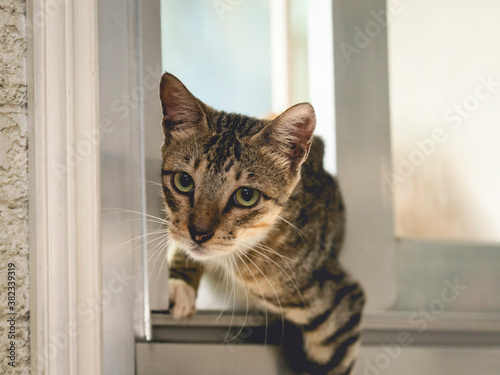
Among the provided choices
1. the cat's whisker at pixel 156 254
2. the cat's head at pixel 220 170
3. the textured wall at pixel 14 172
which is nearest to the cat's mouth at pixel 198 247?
the cat's head at pixel 220 170

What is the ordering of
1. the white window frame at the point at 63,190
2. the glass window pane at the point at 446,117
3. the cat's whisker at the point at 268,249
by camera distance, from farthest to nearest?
the glass window pane at the point at 446,117
the cat's whisker at the point at 268,249
the white window frame at the point at 63,190

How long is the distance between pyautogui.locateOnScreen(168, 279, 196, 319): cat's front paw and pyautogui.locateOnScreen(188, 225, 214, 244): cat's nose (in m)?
0.25

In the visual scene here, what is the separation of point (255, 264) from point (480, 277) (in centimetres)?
73

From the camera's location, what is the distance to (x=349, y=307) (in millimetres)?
1093

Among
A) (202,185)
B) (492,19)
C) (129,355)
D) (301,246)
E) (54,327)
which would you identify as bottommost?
(129,355)

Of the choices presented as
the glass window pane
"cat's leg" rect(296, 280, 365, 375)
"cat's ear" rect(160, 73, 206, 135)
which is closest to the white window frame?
"cat's ear" rect(160, 73, 206, 135)

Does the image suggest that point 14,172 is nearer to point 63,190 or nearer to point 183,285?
point 63,190

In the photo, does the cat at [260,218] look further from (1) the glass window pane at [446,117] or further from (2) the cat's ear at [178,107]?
(1) the glass window pane at [446,117]

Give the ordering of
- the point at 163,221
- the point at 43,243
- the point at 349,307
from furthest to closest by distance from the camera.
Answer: the point at 349,307, the point at 163,221, the point at 43,243

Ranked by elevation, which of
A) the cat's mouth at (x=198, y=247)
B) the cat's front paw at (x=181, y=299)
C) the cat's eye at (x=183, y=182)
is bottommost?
the cat's front paw at (x=181, y=299)

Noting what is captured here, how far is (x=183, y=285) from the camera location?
1.09 m

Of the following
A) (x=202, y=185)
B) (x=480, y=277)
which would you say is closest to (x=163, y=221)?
(x=202, y=185)

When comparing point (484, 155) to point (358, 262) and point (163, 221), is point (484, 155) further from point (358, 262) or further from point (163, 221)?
point (163, 221)

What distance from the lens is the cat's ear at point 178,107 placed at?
2.84ft
